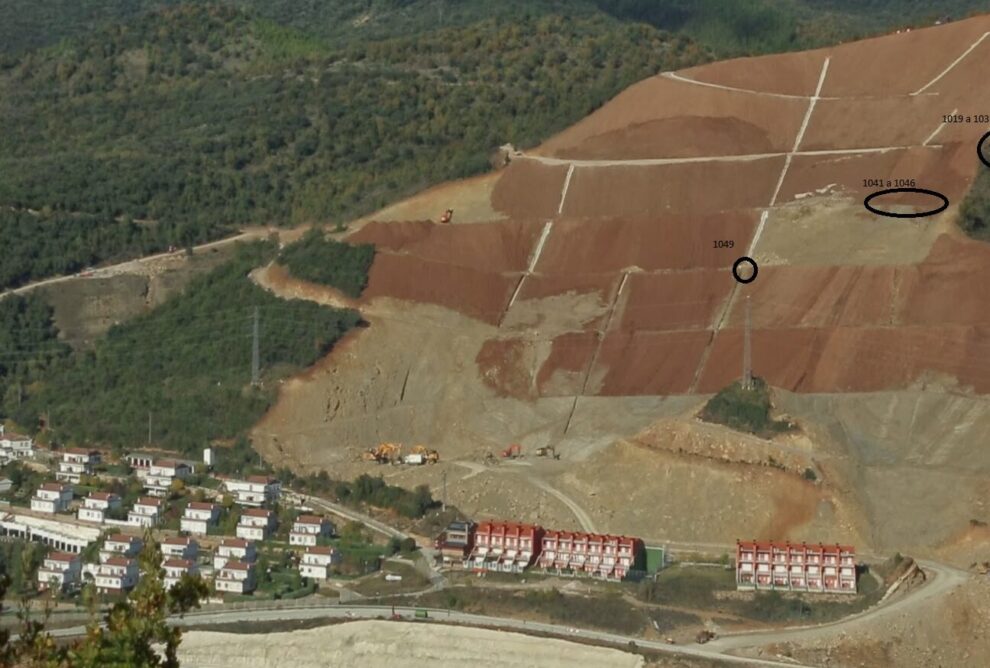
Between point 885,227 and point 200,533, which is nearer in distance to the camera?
point 200,533

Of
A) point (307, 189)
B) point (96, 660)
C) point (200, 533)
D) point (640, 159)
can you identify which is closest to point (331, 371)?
point (200, 533)

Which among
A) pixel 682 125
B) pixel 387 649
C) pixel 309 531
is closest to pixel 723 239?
pixel 682 125

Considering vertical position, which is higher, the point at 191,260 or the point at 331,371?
the point at 191,260

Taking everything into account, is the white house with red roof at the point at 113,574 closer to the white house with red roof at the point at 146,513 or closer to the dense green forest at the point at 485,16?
the white house with red roof at the point at 146,513

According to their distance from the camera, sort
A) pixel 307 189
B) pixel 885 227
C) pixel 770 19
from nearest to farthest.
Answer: pixel 885 227 < pixel 307 189 < pixel 770 19

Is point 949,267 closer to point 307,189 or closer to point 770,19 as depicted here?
point 307,189

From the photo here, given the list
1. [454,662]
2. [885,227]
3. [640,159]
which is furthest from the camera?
[640,159]

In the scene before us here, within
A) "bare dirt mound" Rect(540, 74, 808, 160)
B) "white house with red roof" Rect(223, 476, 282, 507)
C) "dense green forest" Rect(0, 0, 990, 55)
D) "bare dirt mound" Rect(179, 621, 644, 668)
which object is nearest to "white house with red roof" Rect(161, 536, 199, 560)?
"white house with red roof" Rect(223, 476, 282, 507)
